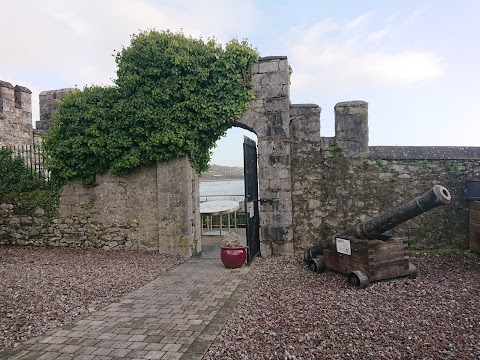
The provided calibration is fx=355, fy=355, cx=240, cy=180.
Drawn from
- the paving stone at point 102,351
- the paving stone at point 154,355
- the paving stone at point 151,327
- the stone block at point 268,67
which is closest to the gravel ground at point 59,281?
the paving stone at point 151,327

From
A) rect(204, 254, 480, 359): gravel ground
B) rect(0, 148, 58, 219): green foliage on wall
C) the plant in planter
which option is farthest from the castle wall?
rect(0, 148, 58, 219): green foliage on wall

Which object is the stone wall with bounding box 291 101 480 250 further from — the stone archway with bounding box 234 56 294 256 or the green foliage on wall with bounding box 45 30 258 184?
the green foliage on wall with bounding box 45 30 258 184

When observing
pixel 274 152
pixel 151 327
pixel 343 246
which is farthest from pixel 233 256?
pixel 151 327

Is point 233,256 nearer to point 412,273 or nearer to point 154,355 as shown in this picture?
point 412,273

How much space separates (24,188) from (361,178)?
8.59 metres

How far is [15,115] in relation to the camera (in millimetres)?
11273

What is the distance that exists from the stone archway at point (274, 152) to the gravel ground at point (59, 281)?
2.33m

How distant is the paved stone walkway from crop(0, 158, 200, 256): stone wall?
233 cm

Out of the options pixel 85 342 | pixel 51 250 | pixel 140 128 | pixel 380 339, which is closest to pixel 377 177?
pixel 380 339

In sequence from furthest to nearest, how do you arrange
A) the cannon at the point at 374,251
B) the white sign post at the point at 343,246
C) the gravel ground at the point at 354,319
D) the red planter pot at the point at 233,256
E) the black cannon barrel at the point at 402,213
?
the red planter pot at the point at 233,256 → the white sign post at the point at 343,246 → the cannon at the point at 374,251 → the black cannon barrel at the point at 402,213 → the gravel ground at the point at 354,319

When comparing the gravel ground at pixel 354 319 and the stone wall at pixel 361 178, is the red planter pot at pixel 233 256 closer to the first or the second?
the gravel ground at pixel 354 319

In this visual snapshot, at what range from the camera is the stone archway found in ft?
26.9

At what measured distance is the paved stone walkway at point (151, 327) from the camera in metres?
3.64

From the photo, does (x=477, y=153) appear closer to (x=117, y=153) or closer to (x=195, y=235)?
(x=195, y=235)
